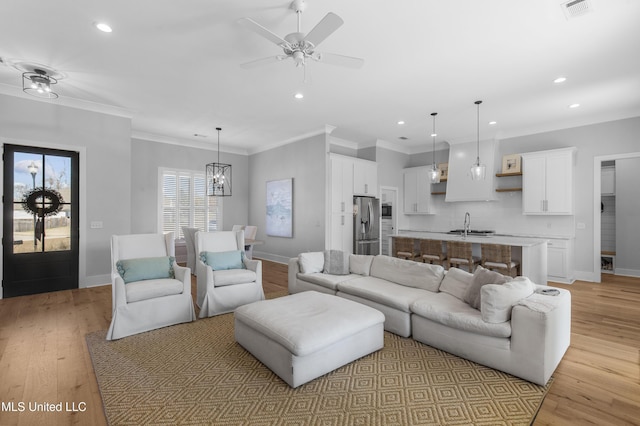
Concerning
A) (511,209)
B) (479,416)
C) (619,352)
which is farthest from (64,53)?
(511,209)

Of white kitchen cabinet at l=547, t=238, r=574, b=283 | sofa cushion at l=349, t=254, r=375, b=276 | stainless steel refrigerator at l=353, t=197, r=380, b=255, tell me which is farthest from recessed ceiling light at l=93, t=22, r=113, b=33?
white kitchen cabinet at l=547, t=238, r=574, b=283

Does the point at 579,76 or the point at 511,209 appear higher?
the point at 579,76

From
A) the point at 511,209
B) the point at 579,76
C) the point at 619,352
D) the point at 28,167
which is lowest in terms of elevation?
the point at 619,352

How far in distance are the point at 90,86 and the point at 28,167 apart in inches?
63.5

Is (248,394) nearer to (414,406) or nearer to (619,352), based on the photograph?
(414,406)

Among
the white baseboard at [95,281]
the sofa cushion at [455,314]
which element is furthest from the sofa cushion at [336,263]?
the white baseboard at [95,281]

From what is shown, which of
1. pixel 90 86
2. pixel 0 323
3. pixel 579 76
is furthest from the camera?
pixel 90 86

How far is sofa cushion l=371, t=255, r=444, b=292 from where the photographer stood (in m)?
3.41

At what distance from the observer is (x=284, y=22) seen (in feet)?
9.06

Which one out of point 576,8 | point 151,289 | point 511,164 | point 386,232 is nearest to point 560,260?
point 511,164

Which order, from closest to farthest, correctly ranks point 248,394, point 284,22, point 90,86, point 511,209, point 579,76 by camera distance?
point 248,394
point 284,22
point 579,76
point 90,86
point 511,209

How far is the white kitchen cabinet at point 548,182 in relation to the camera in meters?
5.55

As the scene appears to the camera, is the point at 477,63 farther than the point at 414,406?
Yes

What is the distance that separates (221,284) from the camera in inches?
148
